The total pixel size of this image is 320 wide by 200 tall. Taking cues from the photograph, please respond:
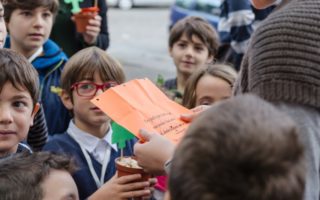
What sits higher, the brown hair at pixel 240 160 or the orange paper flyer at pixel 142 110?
the brown hair at pixel 240 160

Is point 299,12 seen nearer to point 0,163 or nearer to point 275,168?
point 275,168

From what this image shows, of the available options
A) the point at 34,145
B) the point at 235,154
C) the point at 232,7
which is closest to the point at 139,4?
the point at 232,7

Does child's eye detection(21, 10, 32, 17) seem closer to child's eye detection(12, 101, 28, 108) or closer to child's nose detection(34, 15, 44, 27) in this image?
child's nose detection(34, 15, 44, 27)

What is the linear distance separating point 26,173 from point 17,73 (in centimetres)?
70

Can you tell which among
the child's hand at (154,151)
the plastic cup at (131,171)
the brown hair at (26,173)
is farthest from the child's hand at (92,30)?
the child's hand at (154,151)

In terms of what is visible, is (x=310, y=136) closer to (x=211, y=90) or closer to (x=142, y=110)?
(x=142, y=110)

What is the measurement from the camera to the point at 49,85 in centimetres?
402

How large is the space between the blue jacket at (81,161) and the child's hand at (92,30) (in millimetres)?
1305

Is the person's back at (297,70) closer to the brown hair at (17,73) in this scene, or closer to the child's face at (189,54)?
the brown hair at (17,73)

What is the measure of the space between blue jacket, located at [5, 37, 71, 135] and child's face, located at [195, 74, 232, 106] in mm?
805

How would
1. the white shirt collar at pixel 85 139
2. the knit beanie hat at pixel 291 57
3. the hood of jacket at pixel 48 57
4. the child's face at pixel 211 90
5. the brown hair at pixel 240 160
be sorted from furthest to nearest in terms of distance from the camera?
the hood of jacket at pixel 48 57 → the child's face at pixel 211 90 → the white shirt collar at pixel 85 139 → the knit beanie hat at pixel 291 57 → the brown hair at pixel 240 160

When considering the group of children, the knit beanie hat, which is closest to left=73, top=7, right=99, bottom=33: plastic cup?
the group of children

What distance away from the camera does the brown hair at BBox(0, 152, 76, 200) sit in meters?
2.14

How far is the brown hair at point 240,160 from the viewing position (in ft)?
4.47
